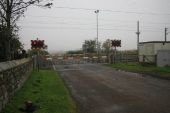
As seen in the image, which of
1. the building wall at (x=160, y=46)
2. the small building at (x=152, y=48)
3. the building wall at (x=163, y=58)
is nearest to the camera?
the building wall at (x=163, y=58)

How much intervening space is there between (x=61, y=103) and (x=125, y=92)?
4.21 meters

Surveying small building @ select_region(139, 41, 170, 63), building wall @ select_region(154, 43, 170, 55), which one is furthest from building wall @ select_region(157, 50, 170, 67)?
building wall @ select_region(154, 43, 170, 55)

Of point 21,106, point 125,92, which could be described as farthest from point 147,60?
point 21,106

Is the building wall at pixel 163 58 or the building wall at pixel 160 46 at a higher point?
the building wall at pixel 160 46

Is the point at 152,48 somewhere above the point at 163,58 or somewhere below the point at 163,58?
above

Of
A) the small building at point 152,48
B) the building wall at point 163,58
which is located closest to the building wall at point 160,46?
the small building at point 152,48

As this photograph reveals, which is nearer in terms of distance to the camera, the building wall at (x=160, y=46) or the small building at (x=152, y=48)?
the small building at (x=152, y=48)

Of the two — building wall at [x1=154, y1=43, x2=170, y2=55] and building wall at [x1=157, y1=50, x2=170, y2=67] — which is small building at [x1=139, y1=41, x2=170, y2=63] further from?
building wall at [x1=157, y1=50, x2=170, y2=67]

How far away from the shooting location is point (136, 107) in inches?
377

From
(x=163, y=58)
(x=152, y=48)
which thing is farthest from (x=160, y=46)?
(x=163, y=58)

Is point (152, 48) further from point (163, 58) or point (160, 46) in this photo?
point (163, 58)

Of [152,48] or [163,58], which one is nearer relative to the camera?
[163,58]

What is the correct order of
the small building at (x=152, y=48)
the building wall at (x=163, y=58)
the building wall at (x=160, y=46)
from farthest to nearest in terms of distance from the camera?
the building wall at (x=160, y=46) < the small building at (x=152, y=48) < the building wall at (x=163, y=58)

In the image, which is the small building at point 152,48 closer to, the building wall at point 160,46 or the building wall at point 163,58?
the building wall at point 160,46
